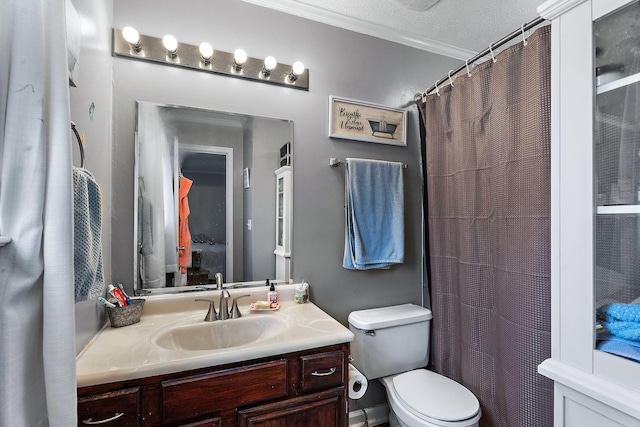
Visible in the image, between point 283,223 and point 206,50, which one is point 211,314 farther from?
point 206,50

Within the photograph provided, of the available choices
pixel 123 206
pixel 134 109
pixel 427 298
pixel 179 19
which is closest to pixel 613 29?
pixel 427 298

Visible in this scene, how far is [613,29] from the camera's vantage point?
887mm

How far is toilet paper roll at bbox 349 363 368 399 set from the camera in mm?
1370

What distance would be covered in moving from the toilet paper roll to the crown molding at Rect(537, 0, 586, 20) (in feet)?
5.27

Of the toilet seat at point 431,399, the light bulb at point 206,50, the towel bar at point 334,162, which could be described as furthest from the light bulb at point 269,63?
the toilet seat at point 431,399

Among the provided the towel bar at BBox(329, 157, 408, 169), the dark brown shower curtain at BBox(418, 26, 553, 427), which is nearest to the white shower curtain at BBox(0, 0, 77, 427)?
the towel bar at BBox(329, 157, 408, 169)

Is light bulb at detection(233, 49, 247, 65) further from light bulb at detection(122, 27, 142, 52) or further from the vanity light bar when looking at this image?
light bulb at detection(122, 27, 142, 52)

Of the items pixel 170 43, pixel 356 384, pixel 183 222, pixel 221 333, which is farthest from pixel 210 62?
pixel 356 384

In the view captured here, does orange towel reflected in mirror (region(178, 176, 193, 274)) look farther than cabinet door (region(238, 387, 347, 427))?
Yes

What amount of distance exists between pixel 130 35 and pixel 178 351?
1.40 m

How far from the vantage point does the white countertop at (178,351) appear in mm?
936

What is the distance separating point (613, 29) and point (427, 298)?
1.59m

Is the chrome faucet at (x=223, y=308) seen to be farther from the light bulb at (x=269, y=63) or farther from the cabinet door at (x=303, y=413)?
the light bulb at (x=269, y=63)

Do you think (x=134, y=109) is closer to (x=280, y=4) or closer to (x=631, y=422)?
(x=280, y=4)
